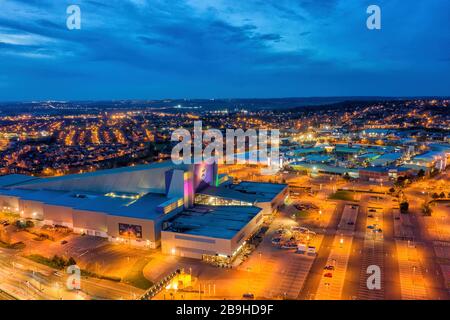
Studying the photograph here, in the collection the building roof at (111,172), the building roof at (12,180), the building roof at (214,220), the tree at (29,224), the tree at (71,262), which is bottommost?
the tree at (71,262)

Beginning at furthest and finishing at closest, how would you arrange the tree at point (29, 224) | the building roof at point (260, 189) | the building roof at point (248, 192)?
the building roof at point (260, 189), the building roof at point (248, 192), the tree at point (29, 224)

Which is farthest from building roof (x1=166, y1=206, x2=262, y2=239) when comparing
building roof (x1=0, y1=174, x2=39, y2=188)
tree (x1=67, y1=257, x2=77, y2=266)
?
building roof (x1=0, y1=174, x2=39, y2=188)

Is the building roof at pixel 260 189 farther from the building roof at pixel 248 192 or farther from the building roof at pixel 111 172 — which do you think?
the building roof at pixel 111 172

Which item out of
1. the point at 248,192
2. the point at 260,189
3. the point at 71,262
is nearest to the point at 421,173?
the point at 260,189

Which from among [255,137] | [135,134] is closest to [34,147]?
[135,134]

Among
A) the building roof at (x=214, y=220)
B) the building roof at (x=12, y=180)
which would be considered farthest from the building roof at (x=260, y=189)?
the building roof at (x=12, y=180)

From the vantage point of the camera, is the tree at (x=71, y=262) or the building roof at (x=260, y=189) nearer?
the tree at (x=71, y=262)

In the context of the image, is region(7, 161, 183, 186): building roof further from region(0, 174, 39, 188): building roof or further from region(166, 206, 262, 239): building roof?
region(166, 206, 262, 239): building roof

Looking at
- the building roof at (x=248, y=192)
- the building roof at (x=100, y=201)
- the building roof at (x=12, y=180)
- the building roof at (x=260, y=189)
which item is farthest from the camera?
the building roof at (x=12, y=180)
